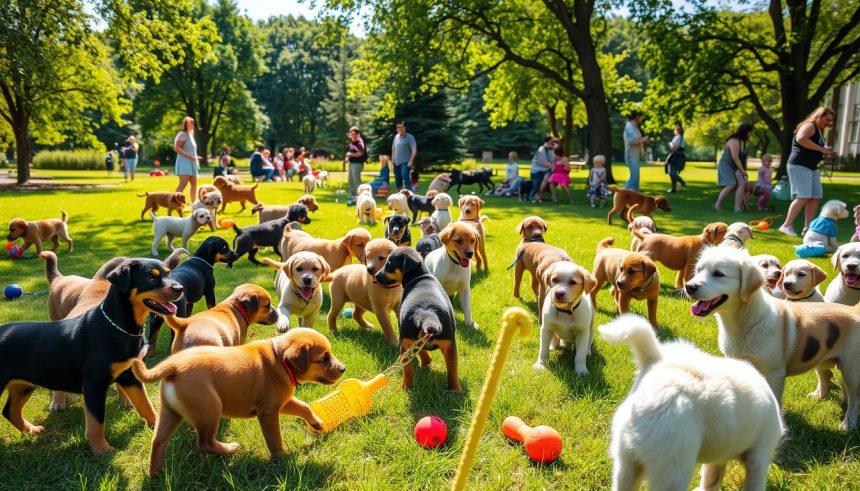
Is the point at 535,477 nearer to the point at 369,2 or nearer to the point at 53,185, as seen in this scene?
the point at 369,2

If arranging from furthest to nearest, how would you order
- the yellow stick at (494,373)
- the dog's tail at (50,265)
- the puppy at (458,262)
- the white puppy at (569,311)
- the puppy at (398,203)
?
the puppy at (398,203)
the puppy at (458,262)
the dog's tail at (50,265)
the white puppy at (569,311)
the yellow stick at (494,373)

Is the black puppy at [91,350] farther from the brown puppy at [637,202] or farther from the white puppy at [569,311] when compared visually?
the brown puppy at [637,202]

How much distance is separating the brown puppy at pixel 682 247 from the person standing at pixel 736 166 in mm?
9512

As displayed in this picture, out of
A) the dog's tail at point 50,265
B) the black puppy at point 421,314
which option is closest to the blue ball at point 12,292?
the dog's tail at point 50,265

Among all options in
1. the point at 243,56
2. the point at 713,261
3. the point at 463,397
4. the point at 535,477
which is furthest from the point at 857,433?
the point at 243,56

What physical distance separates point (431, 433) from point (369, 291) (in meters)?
2.27

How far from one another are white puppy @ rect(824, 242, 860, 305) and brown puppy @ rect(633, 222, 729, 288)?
2236 millimetres

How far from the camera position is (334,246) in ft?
24.6

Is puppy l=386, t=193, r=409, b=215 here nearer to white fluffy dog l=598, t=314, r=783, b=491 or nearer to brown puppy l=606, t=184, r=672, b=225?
brown puppy l=606, t=184, r=672, b=225

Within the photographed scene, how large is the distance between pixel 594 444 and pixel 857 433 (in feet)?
6.59

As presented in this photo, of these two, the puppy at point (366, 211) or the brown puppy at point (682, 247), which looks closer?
the brown puppy at point (682, 247)

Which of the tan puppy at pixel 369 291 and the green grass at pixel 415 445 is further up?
the tan puppy at pixel 369 291

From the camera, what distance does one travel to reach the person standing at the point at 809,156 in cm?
993

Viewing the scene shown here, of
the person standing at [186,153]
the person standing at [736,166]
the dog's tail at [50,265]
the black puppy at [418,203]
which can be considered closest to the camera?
the dog's tail at [50,265]
